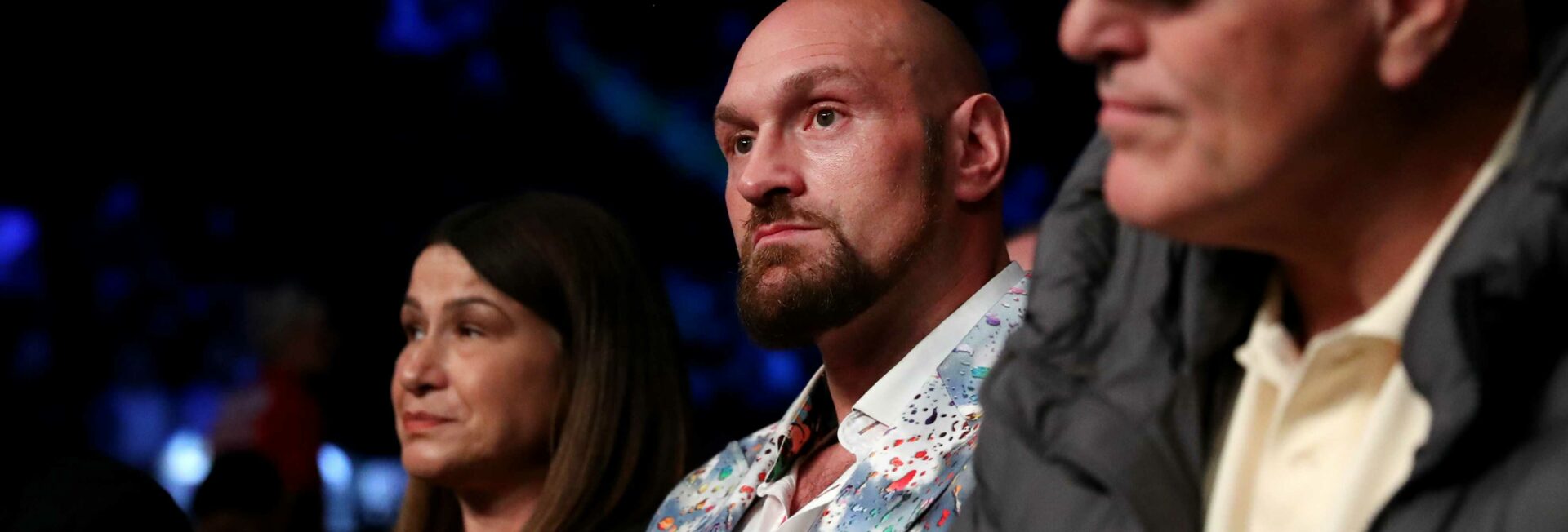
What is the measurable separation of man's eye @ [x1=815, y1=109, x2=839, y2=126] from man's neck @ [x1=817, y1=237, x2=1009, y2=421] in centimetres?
17

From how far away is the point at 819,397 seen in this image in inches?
71.2

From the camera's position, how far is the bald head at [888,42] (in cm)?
173

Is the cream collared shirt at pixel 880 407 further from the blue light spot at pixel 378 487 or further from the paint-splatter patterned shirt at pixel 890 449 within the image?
the blue light spot at pixel 378 487

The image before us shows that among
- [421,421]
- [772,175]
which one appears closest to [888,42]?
[772,175]

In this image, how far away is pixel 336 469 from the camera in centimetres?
406

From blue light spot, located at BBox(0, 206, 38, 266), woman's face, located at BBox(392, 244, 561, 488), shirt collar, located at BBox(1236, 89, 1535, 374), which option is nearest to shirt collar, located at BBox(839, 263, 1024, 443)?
woman's face, located at BBox(392, 244, 561, 488)

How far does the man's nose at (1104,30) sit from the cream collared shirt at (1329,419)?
0.56 ft

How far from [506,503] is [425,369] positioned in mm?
210

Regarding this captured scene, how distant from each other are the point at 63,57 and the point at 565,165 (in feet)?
4.77

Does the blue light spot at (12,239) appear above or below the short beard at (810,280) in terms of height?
above

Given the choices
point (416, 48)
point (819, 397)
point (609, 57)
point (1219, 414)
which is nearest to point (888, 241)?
point (819, 397)

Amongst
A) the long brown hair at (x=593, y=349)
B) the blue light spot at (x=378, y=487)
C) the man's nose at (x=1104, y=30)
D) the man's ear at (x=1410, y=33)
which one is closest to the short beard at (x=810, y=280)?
the long brown hair at (x=593, y=349)

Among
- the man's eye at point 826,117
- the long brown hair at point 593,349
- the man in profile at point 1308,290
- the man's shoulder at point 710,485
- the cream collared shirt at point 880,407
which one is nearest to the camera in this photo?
the man in profile at point 1308,290

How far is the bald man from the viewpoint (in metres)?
1.62
